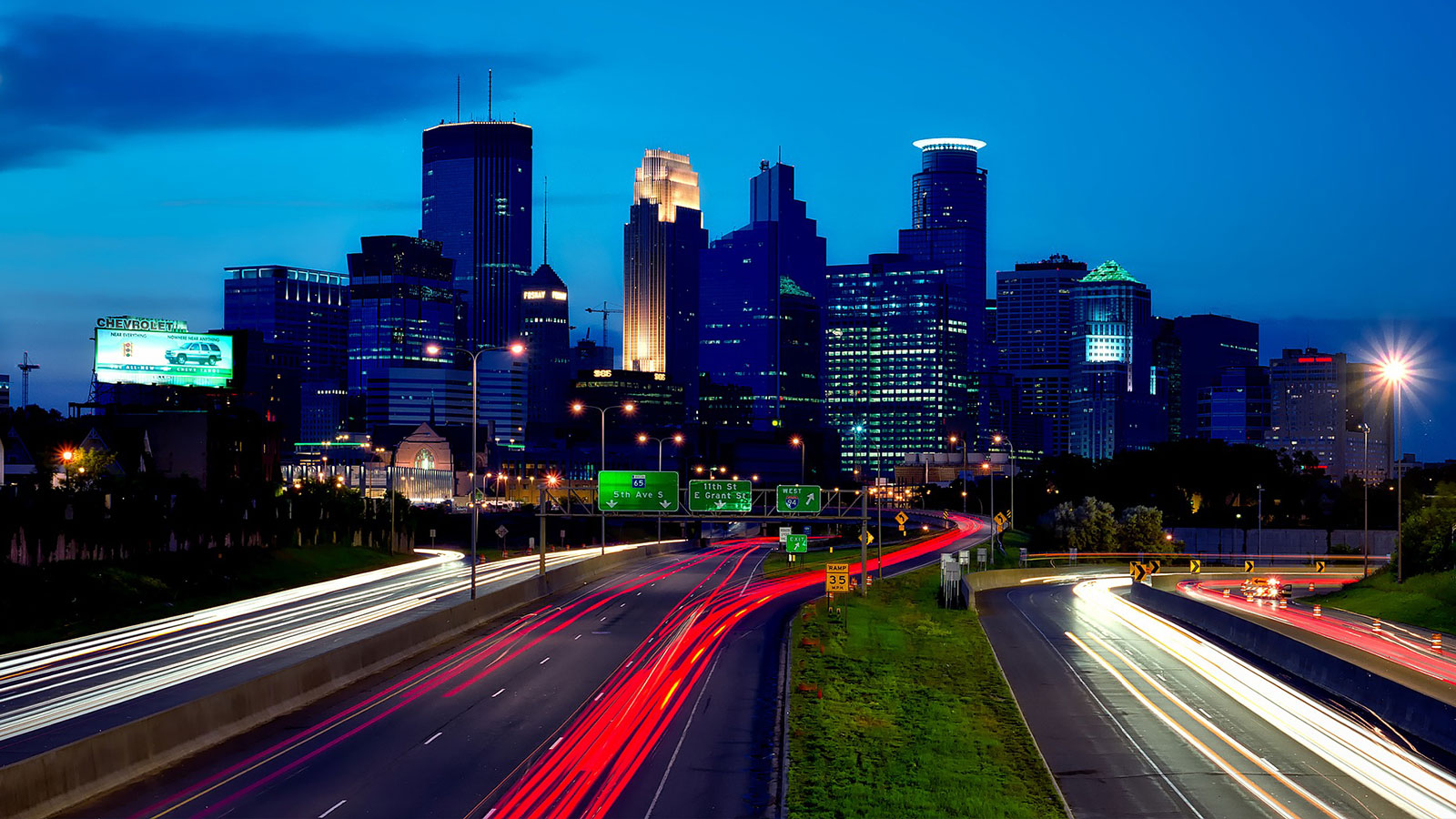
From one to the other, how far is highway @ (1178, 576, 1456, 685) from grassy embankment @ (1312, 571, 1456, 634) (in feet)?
3.26

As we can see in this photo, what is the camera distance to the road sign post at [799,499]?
79625 millimetres

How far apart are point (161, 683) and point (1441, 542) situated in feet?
197

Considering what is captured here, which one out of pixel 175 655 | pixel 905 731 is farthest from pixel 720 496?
pixel 905 731

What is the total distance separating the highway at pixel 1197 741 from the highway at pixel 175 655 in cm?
2077

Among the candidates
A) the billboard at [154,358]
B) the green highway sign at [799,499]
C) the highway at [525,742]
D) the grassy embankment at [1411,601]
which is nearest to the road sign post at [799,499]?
the green highway sign at [799,499]

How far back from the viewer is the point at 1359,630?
5953 centimetres

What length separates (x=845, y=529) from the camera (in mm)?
198250

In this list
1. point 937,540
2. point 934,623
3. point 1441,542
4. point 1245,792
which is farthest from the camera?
point 937,540

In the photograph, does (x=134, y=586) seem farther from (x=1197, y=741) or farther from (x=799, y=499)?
(x=1197, y=741)

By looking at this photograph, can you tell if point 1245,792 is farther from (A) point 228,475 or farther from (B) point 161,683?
(A) point 228,475

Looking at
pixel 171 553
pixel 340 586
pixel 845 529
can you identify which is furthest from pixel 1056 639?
pixel 845 529

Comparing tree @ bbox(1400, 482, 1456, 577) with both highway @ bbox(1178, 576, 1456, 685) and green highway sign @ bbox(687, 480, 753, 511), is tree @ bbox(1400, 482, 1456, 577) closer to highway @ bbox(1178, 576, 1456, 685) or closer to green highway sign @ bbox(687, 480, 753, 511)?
highway @ bbox(1178, 576, 1456, 685)

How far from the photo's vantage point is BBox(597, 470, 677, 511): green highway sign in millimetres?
78250

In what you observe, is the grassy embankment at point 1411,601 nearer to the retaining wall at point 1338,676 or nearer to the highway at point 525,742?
the retaining wall at point 1338,676
